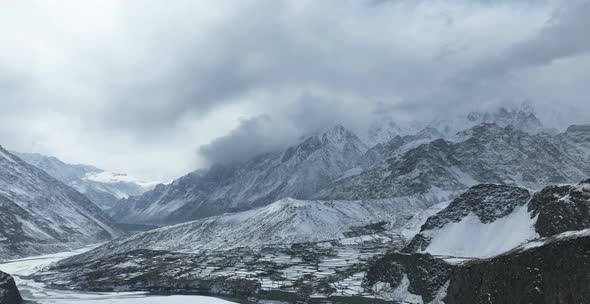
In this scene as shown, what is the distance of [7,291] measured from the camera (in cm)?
18850

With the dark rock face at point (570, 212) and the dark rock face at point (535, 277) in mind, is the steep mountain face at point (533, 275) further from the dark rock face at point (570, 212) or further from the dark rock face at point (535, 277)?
the dark rock face at point (570, 212)

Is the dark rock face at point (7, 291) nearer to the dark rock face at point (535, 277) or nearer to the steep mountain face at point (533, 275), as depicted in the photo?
the steep mountain face at point (533, 275)

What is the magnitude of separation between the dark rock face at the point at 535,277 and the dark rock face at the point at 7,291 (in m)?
159

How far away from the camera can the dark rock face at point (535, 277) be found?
77.1 m

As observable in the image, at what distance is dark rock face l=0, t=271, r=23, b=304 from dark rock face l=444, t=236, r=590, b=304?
15918cm

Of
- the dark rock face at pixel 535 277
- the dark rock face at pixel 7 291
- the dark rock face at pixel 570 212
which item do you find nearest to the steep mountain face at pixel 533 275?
the dark rock face at pixel 535 277

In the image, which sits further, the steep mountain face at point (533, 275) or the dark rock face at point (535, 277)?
the steep mountain face at point (533, 275)

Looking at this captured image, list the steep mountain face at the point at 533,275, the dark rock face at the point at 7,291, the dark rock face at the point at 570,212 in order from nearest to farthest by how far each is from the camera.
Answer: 1. the steep mountain face at the point at 533,275
2. the dark rock face at the point at 570,212
3. the dark rock face at the point at 7,291

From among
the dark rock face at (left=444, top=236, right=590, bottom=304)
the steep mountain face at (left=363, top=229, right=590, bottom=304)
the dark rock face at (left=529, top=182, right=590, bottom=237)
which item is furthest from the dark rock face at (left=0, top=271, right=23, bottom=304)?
the dark rock face at (left=529, top=182, right=590, bottom=237)

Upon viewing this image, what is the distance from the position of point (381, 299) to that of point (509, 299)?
114m

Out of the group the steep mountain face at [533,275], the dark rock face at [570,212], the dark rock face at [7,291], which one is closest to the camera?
the steep mountain face at [533,275]

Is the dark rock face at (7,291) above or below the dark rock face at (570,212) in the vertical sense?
below

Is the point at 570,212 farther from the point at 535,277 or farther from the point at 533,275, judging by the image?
the point at 535,277

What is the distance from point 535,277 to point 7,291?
177516 mm
